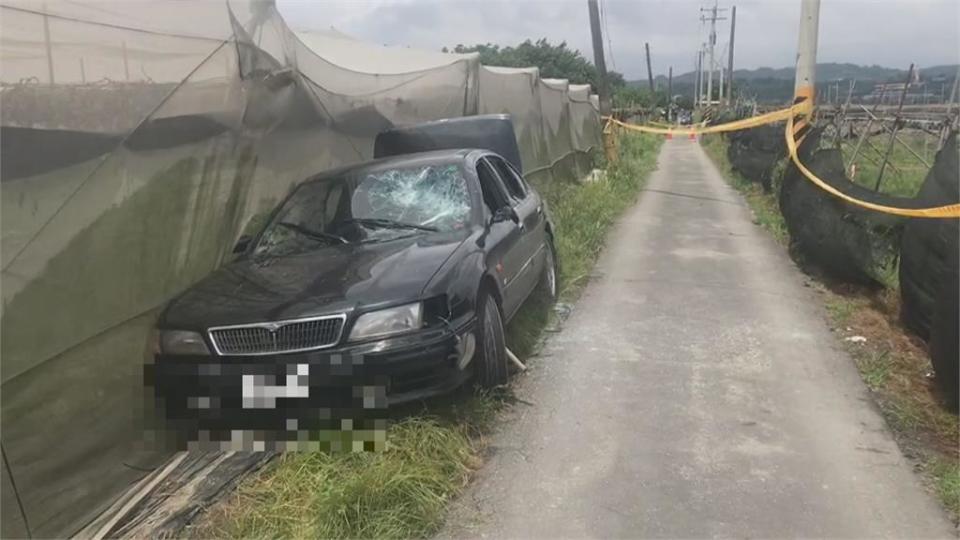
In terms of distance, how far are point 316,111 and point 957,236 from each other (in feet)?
15.9

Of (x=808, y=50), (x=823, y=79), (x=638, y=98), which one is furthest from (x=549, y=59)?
(x=808, y=50)

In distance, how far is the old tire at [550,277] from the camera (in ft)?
24.6

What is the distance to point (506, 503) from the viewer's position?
12.6 ft

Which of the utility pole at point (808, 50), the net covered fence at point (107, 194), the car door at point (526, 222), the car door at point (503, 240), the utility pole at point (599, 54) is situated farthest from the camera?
the utility pole at point (599, 54)

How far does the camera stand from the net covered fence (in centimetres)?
328

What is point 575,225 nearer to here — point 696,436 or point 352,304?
point 696,436

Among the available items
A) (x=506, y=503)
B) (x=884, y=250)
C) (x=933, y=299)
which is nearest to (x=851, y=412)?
(x=933, y=299)

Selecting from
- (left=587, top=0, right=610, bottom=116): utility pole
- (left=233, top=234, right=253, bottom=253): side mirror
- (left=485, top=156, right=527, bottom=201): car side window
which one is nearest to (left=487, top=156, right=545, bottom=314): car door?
(left=485, top=156, right=527, bottom=201): car side window

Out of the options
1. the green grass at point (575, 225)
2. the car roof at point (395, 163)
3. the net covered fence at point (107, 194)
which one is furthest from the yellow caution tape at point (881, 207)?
the net covered fence at point (107, 194)

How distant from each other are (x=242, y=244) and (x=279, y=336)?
141 cm

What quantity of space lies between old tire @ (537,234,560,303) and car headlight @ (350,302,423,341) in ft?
10.8

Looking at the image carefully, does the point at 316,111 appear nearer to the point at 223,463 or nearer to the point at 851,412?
the point at 223,463

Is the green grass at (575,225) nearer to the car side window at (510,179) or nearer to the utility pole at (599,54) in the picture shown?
the car side window at (510,179)

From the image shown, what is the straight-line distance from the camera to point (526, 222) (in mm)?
6508
